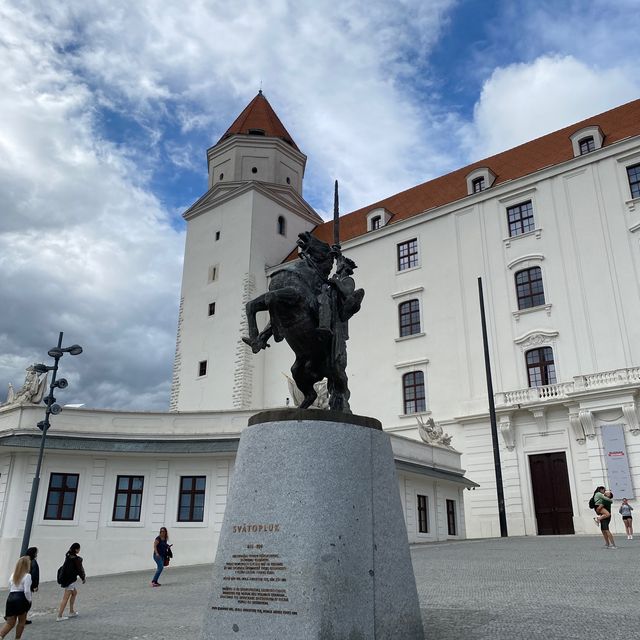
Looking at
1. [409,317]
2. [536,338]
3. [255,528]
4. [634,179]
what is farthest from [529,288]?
[255,528]

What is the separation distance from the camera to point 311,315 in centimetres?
699

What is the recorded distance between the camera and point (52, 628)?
945 centimetres

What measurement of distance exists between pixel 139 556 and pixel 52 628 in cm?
1243

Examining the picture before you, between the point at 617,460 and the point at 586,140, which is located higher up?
the point at 586,140

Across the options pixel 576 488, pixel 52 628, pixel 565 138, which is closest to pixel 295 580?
pixel 52 628

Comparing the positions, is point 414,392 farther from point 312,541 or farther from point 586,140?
point 312,541

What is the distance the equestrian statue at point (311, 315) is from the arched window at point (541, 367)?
24.7 m

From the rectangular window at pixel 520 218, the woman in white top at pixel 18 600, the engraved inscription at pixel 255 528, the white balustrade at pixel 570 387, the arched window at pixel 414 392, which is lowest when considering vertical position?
the woman in white top at pixel 18 600

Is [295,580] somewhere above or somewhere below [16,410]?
below

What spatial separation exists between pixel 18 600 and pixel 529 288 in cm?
2851

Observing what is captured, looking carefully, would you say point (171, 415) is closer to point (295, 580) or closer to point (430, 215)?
point (295, 580)

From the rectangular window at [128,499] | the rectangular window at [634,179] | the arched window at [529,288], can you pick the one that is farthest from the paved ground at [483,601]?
the rectangular window at [634,179]

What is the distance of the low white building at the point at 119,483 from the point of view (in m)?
21.0

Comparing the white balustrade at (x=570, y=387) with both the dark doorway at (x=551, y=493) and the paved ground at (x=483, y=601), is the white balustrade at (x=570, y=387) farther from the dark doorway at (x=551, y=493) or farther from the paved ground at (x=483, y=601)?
the paved ground at (x=483, y=601)
